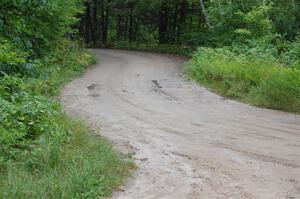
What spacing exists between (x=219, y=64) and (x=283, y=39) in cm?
674

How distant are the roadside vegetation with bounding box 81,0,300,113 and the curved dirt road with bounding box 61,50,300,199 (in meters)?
0.78

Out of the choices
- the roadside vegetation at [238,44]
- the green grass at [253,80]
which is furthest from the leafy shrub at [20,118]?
the roadside vegetation at [238,44]

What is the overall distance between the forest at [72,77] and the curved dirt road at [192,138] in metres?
0.55

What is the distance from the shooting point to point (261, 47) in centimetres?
1902

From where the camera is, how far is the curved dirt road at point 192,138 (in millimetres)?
6277

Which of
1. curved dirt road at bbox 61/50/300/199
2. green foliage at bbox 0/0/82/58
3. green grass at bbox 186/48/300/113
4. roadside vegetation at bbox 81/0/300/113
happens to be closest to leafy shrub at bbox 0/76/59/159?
curved dirt road at bbox 61/50/300/199

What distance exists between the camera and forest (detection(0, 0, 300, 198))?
619 centimetres

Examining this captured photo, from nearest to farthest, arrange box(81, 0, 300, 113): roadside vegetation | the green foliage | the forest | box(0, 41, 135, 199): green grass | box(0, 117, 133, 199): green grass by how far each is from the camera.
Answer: box(0, 117, 133, 199): green grass, box(0, 41, 135, 199): green grass, the forest, the green foliage, box(81, 0, 300, 113): roadside vegetation

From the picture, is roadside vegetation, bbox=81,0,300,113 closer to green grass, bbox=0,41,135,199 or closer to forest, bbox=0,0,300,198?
forest, bbox=0,0,300,198

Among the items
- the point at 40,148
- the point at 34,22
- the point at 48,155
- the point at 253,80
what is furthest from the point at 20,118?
the point at 34,22

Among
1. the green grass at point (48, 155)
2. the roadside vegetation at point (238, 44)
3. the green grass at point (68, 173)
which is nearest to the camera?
the green grass at point (68, 173)

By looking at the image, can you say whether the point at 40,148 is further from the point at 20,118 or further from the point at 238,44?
the point at 238,44

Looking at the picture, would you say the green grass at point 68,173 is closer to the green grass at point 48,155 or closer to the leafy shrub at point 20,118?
the green grass at point 48,155

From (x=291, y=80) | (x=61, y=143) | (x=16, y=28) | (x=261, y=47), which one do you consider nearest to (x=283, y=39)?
(x=261, y=47)
